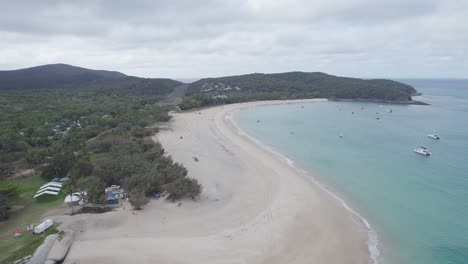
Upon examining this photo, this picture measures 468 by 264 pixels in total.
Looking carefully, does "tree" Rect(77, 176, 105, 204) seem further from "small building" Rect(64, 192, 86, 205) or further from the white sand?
the white sand

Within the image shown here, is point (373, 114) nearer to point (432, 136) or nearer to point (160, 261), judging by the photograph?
point (432, 136)

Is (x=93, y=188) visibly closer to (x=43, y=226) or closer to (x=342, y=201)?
(x=43, y=226)

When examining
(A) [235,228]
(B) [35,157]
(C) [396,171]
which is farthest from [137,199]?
(C) [396,171]

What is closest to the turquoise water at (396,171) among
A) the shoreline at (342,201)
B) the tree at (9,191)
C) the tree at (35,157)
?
the shoreline at (342,201)

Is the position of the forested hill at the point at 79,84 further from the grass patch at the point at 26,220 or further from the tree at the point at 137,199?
the tree at the point at 137,199

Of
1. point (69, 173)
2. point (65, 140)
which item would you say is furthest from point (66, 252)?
point (65, 140)

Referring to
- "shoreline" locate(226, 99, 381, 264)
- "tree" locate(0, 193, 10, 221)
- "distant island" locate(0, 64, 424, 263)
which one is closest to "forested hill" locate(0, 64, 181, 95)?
"distant island" locate(0, 64, 424, 263)
